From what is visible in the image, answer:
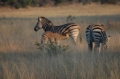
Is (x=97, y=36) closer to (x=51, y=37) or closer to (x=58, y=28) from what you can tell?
(x=51, y=37)

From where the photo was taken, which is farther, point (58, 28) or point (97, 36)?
point (58, 28)

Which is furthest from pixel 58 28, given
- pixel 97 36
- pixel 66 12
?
pixel 66 12

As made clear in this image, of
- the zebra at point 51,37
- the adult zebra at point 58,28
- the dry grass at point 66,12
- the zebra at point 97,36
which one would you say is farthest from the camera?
the dry grass at point 66,12

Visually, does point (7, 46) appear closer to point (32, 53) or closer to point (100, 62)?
point (32, 53)

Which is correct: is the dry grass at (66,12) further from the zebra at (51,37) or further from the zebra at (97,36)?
the zebra at (97,36)

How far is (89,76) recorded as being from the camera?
211 inches

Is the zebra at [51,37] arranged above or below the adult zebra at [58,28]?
below

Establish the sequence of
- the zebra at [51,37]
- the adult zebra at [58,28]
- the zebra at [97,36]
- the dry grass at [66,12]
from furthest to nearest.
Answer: the dry grass at [66,12] → the adult zebra at [58,28] → the zebra at [51,37] → the zebra at [97,36]

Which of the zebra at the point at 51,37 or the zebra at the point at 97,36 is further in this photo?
the zebra at the point at 51,37

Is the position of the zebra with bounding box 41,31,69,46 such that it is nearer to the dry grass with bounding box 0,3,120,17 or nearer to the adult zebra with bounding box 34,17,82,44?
the adult zebra with bounding box 34,17,82,44

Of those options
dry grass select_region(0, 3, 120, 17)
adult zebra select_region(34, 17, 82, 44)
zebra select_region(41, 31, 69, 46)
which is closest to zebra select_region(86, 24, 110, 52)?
zebra select_region(41, 31, 69, 46)

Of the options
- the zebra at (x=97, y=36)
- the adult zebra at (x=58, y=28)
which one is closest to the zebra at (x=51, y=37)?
the adult zebra at (x=58, y=28)

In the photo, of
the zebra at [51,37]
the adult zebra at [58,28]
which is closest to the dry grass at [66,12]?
the adult zebra at [58,28]

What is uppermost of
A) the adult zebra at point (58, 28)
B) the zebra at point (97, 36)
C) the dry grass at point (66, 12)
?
the dry grass at point (66, 12)
